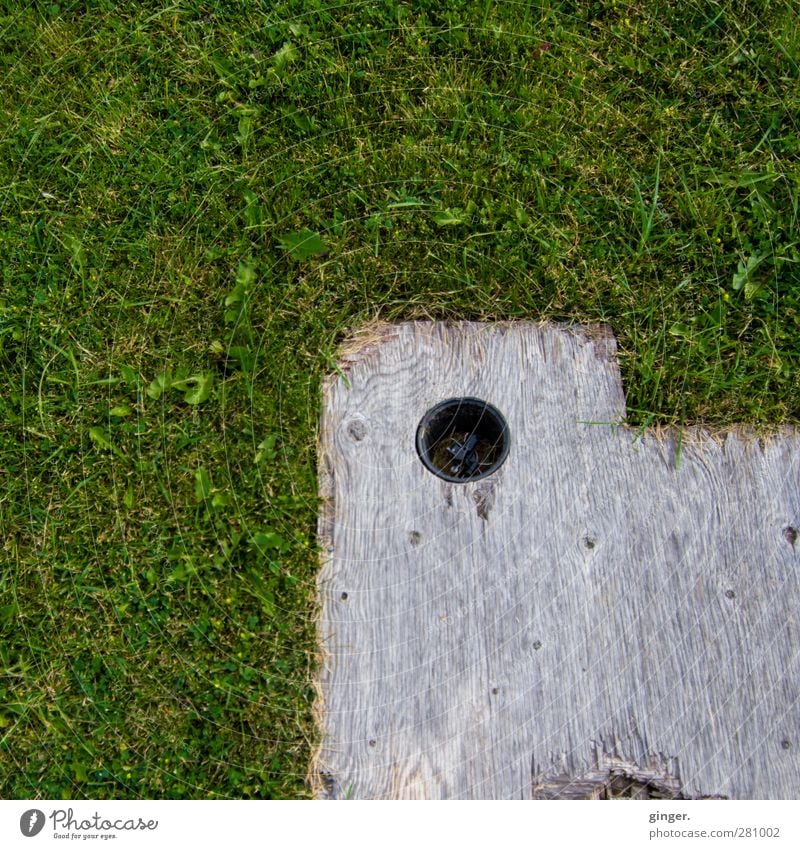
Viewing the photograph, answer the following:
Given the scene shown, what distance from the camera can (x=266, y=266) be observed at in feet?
10.5

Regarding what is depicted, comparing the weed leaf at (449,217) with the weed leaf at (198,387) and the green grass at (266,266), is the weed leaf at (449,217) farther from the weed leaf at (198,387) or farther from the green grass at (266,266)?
the weed leaf at (198,387)

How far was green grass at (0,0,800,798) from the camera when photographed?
9.30ft

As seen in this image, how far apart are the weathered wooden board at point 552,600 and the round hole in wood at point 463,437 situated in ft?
0.16

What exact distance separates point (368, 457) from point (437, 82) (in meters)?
1.68

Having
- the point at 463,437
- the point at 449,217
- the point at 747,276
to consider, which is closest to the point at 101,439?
the point at 463,437

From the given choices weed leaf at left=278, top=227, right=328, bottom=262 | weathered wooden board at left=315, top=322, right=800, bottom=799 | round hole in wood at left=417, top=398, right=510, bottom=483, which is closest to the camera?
weathered wooden board at left=315, top=322, right=800, bottom=799

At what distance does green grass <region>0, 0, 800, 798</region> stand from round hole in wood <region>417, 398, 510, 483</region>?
411 mm

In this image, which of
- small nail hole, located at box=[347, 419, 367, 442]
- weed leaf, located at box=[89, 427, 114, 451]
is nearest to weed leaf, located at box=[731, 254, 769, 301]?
small nail hole, located at box=[347, 419, 367, 442]

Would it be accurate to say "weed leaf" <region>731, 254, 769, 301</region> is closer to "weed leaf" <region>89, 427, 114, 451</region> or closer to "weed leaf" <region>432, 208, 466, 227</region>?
"weed leaf" <region>432, 208, 466, 227</region>

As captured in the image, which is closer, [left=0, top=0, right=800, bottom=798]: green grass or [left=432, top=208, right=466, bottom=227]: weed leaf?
[left=0, top=0, right=800, bottom=798]: green grass

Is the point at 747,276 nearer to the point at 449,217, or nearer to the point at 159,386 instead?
the point at 449,217

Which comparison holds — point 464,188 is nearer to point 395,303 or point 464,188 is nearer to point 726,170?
point 395,303

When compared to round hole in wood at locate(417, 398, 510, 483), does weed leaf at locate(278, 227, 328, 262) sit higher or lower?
higher

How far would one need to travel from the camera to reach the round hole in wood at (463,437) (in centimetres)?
281
